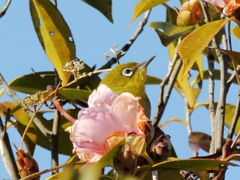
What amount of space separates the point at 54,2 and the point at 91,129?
100cm

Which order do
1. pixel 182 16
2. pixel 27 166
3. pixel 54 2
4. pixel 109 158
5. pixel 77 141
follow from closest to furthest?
pixel 109 158 < pixel 77 141 < pixel 27 166 < pixel 182 16 < pixel 54 2

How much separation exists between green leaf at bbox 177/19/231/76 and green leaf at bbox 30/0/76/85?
64cm

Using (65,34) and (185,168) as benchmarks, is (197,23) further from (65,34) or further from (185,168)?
(185,168)

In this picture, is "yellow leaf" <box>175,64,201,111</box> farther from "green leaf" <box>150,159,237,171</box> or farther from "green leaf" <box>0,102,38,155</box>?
"green leaf" <box>150,159,237,171</box>

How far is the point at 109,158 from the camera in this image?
120 cm

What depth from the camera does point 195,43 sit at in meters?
1.44

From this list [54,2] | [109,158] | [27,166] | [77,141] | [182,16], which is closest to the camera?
[109,158]

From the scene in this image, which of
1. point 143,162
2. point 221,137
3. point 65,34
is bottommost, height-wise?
point 221,137

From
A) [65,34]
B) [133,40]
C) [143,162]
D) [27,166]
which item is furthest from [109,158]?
[133,40]

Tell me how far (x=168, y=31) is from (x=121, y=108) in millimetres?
727

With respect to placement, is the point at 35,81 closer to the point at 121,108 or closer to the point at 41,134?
the point at 41,134

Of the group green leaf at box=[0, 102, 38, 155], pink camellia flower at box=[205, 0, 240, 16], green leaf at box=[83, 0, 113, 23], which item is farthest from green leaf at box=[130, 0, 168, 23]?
green leaf at box=[0, 102, 38, 155]

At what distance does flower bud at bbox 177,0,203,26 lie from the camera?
206 cm

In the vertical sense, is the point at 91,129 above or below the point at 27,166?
above
